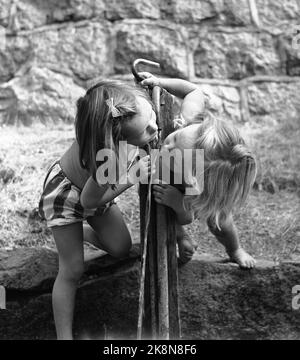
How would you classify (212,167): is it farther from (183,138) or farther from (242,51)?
(242,51)

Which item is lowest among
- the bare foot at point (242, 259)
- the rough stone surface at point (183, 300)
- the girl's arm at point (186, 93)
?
the rough stone surface at point (183, 300)

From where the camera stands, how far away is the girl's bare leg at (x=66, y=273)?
8.16 ft

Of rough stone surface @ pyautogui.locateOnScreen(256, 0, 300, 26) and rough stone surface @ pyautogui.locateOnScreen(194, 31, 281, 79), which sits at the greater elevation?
rough stone surface @ pyautogui.locateOnScreen(256, 0, 300, 26)

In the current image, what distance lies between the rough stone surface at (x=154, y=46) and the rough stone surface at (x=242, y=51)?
0.13m

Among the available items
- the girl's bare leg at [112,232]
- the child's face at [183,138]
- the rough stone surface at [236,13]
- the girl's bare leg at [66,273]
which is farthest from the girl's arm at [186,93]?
the rough stone surface at [236,13]

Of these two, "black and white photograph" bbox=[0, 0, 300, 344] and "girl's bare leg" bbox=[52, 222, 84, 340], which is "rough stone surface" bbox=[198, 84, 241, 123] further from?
"girl's bare leg" bbox=[52, 222, 84, 340]

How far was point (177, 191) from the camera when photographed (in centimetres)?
241

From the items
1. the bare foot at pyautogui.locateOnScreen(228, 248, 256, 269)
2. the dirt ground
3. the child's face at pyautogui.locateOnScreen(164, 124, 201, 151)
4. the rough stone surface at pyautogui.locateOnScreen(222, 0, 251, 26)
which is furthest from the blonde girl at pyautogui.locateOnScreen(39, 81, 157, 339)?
the rough stone surface at pyautogui.locateOnScreen(222, 0, 251, 26)

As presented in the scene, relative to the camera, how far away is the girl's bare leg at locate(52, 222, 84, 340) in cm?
249

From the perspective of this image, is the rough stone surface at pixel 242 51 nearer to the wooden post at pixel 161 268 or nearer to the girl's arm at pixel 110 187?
the wooden post at pixel 161 268

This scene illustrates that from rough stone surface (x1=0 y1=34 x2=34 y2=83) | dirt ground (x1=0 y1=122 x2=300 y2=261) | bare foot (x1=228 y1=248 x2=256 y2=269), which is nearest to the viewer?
bare foot (x1=228 y1=248 x2=256 y2=269)
